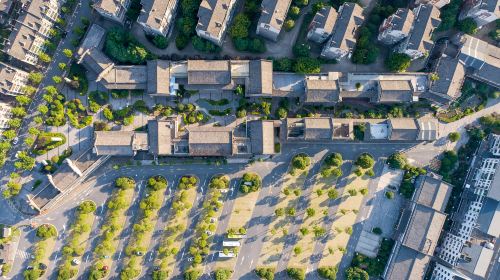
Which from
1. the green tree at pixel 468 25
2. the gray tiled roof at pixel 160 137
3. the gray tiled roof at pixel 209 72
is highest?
the green tree at pixel 468 25

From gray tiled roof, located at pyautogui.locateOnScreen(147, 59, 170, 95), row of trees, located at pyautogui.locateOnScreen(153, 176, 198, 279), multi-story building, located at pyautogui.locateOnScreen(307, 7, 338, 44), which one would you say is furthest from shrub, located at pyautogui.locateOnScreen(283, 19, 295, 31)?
row of trees, located at pyautogui.locateOnScreen(153, 176, 198, 279)

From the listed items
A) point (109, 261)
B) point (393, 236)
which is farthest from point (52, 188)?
point (393, 236)

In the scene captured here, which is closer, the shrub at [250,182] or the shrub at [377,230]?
the shrub at [250,182]

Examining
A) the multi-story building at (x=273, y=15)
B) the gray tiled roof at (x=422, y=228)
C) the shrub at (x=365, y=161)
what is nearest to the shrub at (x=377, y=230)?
the gray tiled roof at (x=422, y=228)

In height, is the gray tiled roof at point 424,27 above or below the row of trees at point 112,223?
above

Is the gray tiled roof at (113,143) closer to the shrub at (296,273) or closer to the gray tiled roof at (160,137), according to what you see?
the gray tiled roof at (160,137)

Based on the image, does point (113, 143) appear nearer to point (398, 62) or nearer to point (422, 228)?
point (398, 62)

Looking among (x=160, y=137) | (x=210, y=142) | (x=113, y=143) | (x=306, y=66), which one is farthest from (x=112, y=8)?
(x=306, y=66)

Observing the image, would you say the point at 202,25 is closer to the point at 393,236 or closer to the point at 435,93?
the point at 435,93
